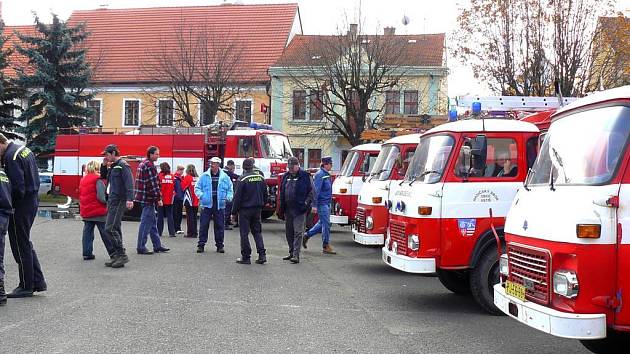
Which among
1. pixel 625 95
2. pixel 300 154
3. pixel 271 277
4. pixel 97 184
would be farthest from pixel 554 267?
pixel 300 154

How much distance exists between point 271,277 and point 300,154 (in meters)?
28.1

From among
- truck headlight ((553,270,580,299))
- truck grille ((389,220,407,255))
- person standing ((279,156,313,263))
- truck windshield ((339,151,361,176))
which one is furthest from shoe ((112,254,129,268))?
truck headlight ((553,270,580,299))

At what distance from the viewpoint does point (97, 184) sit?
473 inches

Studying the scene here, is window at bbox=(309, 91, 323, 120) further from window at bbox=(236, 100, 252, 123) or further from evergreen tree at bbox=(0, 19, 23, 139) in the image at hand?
evergreen tree at bbox=(0, 19, 23, 139)

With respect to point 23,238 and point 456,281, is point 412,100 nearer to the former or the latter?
point 456,281

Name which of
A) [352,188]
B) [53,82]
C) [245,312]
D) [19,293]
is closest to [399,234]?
[245,312]

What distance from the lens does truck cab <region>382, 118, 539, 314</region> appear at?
8789 mm

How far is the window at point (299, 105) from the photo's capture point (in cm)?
3712

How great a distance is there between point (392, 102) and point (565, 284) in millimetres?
30994

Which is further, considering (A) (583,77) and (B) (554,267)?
(A) (583,77)

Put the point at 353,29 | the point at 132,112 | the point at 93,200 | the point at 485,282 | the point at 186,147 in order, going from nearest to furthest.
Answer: the point at 485,282
the point at 93,200
the point at 186,147
the point at 353,29
the point at 132,112

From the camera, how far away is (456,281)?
32.4ft

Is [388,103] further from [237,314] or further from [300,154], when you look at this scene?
[237,314]

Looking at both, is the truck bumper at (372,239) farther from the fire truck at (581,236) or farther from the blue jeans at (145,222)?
the fire truck at (581,236)
